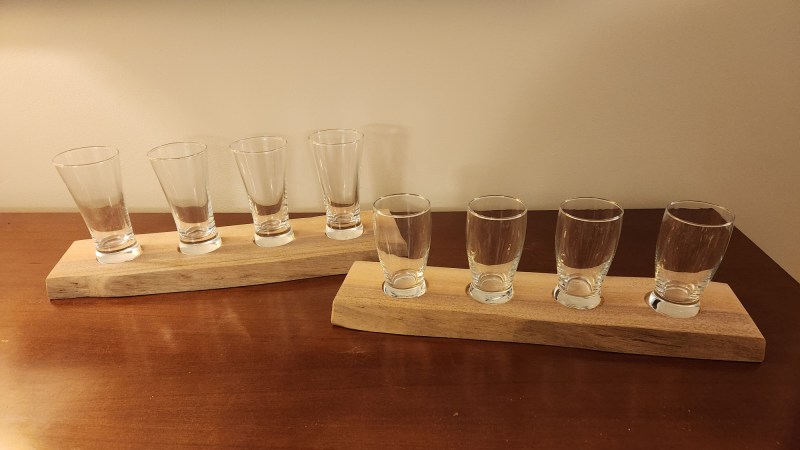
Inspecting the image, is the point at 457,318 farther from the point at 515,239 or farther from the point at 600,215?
the point at 600,215

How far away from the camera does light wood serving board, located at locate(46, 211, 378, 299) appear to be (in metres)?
0.86

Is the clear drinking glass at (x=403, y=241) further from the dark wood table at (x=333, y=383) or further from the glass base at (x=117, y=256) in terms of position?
the glass base at (x=117, y=256)

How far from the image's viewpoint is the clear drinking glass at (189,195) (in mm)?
854

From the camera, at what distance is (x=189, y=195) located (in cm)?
88

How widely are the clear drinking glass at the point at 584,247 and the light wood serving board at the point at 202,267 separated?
305 mm

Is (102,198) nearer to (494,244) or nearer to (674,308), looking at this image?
(494,244)

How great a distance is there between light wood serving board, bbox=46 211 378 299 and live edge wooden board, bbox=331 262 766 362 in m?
0.11

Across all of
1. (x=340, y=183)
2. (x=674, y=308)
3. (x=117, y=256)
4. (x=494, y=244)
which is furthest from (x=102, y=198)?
(x=674, y=308)

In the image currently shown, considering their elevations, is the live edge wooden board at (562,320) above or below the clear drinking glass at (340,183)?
below

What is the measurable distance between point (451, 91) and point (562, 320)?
0.48 meters

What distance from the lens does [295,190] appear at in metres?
1.12

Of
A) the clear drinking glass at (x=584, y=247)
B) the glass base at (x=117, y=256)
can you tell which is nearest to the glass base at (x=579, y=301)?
the clear drinking glass at (x=584, y=247)

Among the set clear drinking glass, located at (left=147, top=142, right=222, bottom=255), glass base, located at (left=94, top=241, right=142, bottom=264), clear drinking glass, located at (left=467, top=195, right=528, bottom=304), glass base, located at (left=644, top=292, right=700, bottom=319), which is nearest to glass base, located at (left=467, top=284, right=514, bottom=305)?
clear drinking glass, located at (left=467, top=195, right=528, bottom=304)

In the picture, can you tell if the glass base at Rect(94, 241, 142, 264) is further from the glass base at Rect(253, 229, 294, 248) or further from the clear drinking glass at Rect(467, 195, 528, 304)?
the clear drinking glass at Rect(467, 195, 528, 304)
